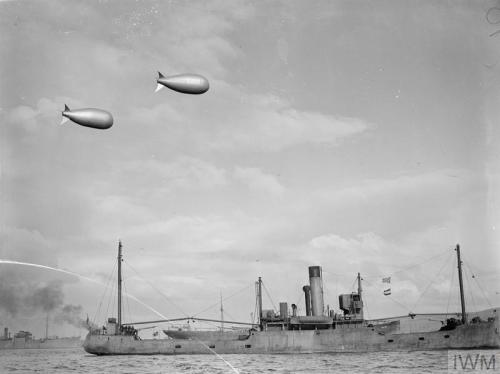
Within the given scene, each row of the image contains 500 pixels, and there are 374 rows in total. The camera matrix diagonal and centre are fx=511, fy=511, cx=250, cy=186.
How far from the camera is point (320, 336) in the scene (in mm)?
34906

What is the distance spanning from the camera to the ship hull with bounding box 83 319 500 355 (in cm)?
3312

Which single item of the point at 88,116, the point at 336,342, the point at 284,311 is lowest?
the point at 336,342

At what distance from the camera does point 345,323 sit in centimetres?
3578

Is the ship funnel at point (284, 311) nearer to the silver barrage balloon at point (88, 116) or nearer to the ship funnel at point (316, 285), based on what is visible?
the ship funnel at point (316, 285)

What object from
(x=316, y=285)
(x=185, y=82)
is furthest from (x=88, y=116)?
(x=316, y=285)

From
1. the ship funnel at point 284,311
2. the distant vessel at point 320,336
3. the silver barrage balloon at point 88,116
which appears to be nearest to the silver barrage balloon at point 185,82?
the silver barrage balloon at point 88,116

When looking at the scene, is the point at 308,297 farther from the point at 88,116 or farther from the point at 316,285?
the point at 88,116

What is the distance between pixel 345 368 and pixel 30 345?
255 feet

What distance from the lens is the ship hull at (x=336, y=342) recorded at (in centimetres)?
3312

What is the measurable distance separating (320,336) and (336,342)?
1.14 m

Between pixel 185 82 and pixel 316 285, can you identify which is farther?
pixel 316 285

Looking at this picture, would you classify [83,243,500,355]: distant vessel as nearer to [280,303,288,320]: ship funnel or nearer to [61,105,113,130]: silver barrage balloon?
[280,303,288,320]: ship funnel

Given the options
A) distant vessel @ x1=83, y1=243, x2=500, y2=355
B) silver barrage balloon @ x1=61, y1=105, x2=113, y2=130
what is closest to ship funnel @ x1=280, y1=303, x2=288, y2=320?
distant vessel @ x1=83, y1=243, x2=500, y2=355

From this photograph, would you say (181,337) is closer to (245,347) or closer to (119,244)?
(245,347)
